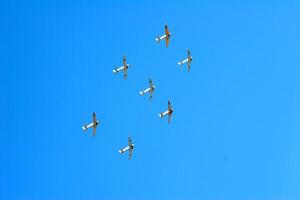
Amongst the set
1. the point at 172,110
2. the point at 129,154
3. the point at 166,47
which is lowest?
the point at 129,154

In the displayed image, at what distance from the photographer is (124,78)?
88062 millimetres

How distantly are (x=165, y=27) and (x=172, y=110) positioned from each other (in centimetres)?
1284

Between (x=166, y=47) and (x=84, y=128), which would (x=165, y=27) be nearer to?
(x=166, y=47)

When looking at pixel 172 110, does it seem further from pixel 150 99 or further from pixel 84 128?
pixel 84 128

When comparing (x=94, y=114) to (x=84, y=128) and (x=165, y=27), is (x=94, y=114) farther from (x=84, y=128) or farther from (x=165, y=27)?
(x=165, y=27)

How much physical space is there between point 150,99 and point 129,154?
30.3 feet

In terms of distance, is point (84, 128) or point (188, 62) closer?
point (84, 128)

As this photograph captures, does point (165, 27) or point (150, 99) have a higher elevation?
point (165, 27)

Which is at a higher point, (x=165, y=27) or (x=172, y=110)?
(x=165, y=27)

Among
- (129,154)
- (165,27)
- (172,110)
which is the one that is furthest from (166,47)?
(129,154)

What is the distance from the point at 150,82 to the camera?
295 feet

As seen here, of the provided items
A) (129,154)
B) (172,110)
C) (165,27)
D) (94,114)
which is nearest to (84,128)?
(94,114)

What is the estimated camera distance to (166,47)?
87188 mm

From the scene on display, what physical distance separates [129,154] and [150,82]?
11.8 metres
